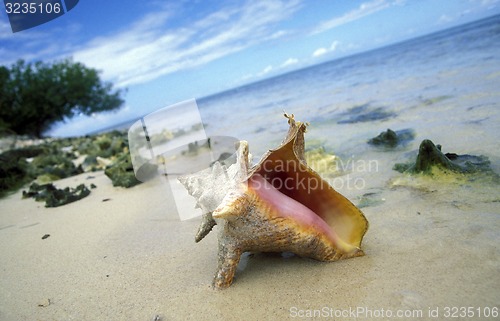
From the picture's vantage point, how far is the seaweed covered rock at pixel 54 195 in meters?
3.88

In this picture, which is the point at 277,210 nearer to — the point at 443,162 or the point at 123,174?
the point at 443,162

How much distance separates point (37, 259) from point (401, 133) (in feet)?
13.7

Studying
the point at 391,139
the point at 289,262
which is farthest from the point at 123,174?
the point at 391,139

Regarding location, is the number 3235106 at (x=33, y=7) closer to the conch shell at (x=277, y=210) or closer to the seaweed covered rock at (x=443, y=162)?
the conch shell at (x=277, y=210)

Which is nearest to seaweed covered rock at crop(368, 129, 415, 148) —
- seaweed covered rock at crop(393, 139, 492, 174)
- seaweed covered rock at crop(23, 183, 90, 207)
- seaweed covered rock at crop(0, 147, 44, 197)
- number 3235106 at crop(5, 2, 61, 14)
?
seaweed covered rock at crop(393, 139, 492, 174)

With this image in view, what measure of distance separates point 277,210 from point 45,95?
88.6ft

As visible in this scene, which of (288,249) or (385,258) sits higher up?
(288,249)

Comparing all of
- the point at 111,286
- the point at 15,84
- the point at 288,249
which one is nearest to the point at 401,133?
the point at 288,249

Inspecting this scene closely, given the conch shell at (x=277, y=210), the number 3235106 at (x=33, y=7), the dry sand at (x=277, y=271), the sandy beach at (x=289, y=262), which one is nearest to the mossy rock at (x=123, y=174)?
the sandy beach at (x=289, y=262)

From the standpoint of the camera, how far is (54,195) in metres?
4.03

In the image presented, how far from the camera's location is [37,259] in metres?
2.50

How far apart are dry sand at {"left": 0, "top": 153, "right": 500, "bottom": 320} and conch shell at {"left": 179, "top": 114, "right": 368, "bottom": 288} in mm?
136

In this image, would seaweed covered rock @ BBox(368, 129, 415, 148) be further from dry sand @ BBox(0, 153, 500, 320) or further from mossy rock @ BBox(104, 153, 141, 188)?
mossy rock @ BBox(104, 153, 141, 188)

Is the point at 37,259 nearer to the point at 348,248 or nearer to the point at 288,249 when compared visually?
the point at 288,249
